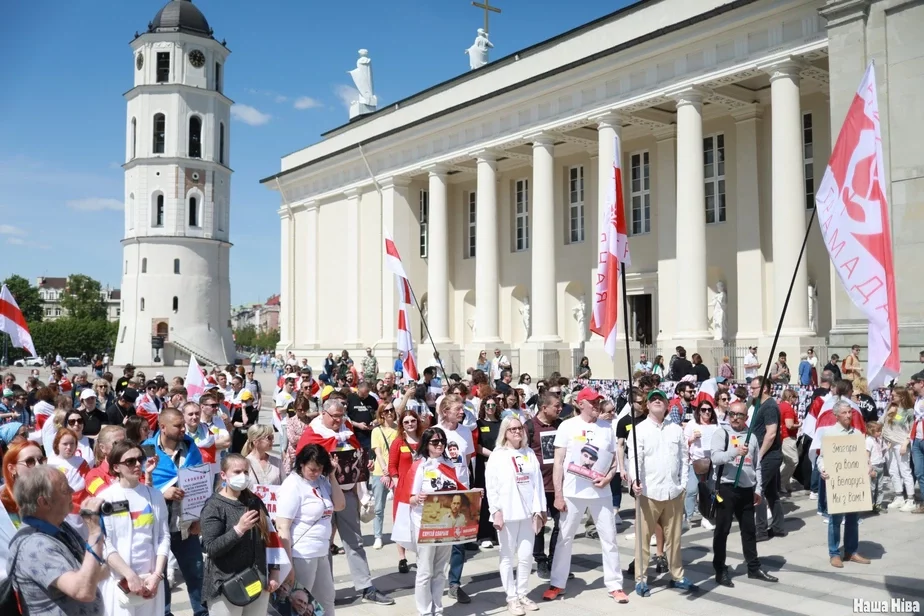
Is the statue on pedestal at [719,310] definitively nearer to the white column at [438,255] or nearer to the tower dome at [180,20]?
the white column at [438,255]

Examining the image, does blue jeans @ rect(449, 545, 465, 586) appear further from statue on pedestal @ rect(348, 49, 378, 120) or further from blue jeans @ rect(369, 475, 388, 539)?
statue on pedestal @ rect(348, 49, 378, 120)

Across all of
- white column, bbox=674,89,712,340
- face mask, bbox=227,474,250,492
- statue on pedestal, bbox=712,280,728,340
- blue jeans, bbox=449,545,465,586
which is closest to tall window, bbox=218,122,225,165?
statue on pedestal, bbox=712,280,728,340

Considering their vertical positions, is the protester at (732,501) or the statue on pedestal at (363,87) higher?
the statue on pedestal at (363,87)

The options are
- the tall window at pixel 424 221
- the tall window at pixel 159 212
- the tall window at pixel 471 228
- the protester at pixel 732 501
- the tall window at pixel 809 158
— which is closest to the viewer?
the protester at pixel 732 501

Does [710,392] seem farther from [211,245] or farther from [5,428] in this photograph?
[211,245]

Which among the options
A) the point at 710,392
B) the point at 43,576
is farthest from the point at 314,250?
the point at 43,576

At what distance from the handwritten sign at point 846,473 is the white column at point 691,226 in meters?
16.2

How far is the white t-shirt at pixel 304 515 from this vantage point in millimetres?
6184

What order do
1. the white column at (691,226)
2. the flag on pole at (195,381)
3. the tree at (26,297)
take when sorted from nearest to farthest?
the flag on pole at (195,381)
the white column at (691,226)
the tree at (26,297)

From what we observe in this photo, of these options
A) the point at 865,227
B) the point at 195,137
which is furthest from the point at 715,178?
the point at 195,137

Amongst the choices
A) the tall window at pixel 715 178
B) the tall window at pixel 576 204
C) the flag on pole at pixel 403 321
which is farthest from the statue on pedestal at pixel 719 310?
the flag on pole at pixel 403 321

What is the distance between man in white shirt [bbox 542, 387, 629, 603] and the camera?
25.9 feet

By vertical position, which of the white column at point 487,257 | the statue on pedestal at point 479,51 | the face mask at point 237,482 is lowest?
the face mask at point 237,482

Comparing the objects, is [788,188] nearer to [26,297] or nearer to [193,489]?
[193,489]
